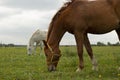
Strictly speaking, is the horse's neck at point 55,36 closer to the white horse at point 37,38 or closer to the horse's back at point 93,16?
the horse's back at point 93,16

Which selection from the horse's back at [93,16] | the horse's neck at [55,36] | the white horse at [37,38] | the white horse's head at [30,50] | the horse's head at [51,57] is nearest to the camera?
the horse's back at [93,16]

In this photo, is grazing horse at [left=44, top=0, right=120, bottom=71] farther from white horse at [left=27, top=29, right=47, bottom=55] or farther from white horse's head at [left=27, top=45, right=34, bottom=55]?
white horse at [left=27, top=29, right=47, bottom=55]

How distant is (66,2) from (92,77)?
121 inches

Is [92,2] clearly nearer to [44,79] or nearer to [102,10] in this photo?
[102,10]

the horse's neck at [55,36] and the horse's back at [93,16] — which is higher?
the horse's back at [93,16]

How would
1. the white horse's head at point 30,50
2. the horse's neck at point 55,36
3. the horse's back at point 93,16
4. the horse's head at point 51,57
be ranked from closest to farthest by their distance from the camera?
the horse's back at point 93,16 → the horse's head at point 51,57 → the horse's neck at point 55,36 → the white horse's head at point 30,50

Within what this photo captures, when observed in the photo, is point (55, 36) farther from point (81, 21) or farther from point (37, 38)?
point (37, 38)

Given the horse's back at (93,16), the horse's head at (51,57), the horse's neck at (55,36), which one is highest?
the horse's back at (93,16)

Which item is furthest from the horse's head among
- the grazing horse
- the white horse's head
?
the white horse's head

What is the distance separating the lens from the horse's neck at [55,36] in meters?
12.0

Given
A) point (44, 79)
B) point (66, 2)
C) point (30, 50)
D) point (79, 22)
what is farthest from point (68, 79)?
point (30, 50)

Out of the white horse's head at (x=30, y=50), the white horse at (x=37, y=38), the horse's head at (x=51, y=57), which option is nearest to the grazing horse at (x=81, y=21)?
the horse's head at (x=51, y=57)

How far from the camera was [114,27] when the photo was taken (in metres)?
11.7

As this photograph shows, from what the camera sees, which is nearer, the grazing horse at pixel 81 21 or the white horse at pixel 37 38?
the grazing horse at pixel 81 21
